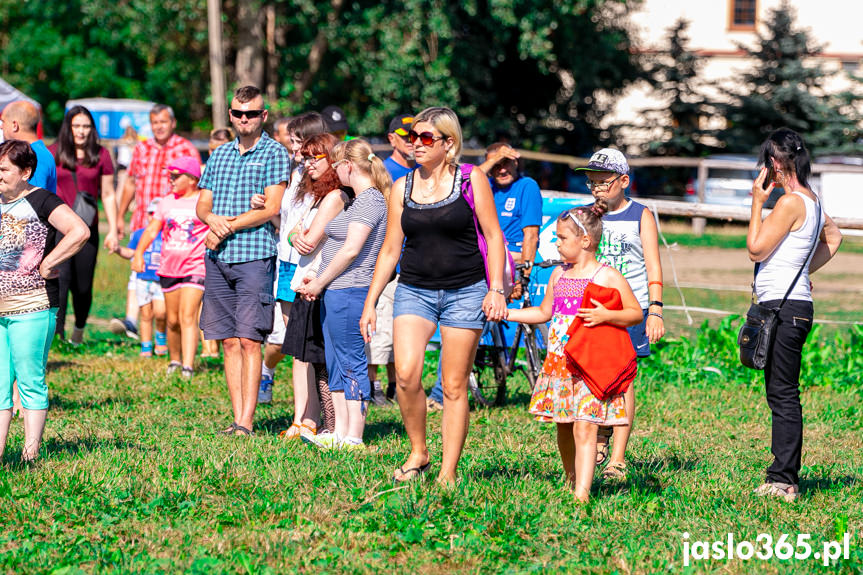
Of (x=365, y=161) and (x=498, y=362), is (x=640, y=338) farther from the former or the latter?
(x=498, y=362)

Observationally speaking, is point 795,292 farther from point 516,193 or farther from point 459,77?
point 459,77

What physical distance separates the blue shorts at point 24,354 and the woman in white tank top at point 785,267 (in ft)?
12.2

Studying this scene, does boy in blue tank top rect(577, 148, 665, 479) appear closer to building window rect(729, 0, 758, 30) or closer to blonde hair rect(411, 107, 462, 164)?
blonde hair rect(411, 107, 462, 164)

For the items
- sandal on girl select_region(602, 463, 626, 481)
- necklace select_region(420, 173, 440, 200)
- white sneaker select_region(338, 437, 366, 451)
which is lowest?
white sneaker select_region(338, 437, 366, 451)

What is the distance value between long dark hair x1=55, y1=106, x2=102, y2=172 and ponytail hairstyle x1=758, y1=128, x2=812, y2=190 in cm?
630

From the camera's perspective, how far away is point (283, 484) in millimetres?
5785

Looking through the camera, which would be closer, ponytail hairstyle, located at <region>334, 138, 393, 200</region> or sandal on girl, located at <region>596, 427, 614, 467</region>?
sandal on girl, located at <region>596, 427, 614, 467</region>

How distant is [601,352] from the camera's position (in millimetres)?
5562

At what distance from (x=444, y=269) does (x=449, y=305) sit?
0.60 feet

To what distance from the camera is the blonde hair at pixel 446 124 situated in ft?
18.7

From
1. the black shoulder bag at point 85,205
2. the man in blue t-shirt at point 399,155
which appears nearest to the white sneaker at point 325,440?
the man in blue t-shirt at point 399,155

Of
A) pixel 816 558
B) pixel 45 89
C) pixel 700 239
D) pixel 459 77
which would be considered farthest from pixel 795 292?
pixel 45 89

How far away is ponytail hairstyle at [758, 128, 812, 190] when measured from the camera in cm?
593

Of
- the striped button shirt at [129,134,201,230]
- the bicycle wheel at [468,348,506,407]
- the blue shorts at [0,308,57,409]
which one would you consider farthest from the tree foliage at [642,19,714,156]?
the blue shorts at [0,308,57,409]
